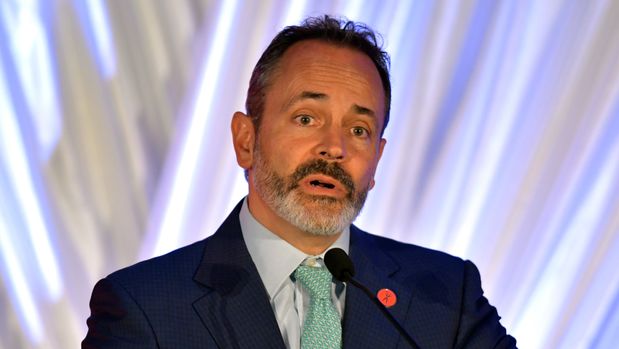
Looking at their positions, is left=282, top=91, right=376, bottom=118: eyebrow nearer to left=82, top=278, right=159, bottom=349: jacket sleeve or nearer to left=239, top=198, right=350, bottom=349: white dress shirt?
left=239, top=198, right=350, bottom=349: white dress shirt

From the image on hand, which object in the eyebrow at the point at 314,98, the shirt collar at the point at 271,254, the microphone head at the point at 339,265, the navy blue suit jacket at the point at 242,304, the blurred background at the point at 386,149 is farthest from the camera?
the blurred background at the point at 386,149

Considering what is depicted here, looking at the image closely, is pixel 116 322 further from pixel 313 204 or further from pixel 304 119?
pixel 304 119

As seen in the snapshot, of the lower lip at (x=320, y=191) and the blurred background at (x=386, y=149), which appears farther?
the blurred background at (x=386, y=149)

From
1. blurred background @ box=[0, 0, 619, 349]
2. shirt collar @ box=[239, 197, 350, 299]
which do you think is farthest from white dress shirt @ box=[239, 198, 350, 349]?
blurred background @ box=[0, 0, 619, 349]

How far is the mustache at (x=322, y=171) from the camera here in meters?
2.18

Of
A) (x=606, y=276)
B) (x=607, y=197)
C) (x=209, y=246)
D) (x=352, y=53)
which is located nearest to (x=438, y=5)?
(x=352, y=53)

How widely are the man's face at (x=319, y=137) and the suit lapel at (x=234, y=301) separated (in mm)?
153

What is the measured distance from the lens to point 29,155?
255 cm

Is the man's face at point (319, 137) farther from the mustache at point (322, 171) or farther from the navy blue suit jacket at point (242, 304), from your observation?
the navy blue suit jacket at point (242, 304)

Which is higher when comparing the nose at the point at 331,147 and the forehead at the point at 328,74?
the forehead at the point at 328,74

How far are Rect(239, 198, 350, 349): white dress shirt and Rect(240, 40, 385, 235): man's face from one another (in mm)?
66

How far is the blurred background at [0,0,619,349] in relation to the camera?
8.41 ft

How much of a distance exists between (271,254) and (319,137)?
0.29 m

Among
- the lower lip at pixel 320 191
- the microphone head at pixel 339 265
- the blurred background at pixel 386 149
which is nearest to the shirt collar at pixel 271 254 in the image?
the lower lip at pixel 320 191
